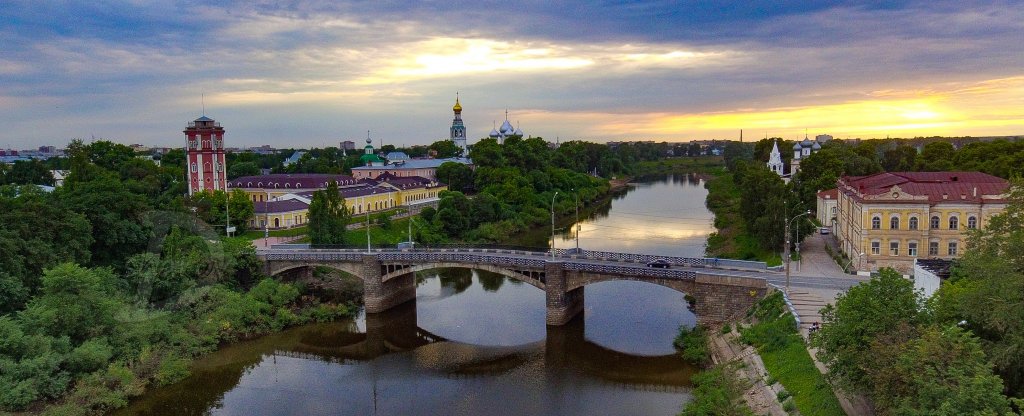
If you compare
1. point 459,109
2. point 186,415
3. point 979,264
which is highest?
point 459,109

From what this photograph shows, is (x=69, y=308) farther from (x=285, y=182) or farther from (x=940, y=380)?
(x=285, y=182)

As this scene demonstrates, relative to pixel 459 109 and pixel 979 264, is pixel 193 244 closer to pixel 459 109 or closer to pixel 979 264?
pixel 979 264

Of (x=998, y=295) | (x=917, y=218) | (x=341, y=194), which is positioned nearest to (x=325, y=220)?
(x=341, y=194)

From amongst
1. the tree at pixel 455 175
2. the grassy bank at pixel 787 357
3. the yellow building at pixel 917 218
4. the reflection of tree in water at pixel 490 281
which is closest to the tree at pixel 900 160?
the yellow building at pixel 917 218

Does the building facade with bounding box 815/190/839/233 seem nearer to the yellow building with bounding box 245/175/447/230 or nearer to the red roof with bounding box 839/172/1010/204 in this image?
the red roof with bounding box 839/172/1010/204

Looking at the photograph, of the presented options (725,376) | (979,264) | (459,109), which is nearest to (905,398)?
(979,264)

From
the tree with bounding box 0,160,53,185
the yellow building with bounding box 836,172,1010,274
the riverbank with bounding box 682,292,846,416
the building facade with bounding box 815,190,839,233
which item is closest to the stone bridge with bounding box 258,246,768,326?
the riverbank with bounding box 682,292,846,416
